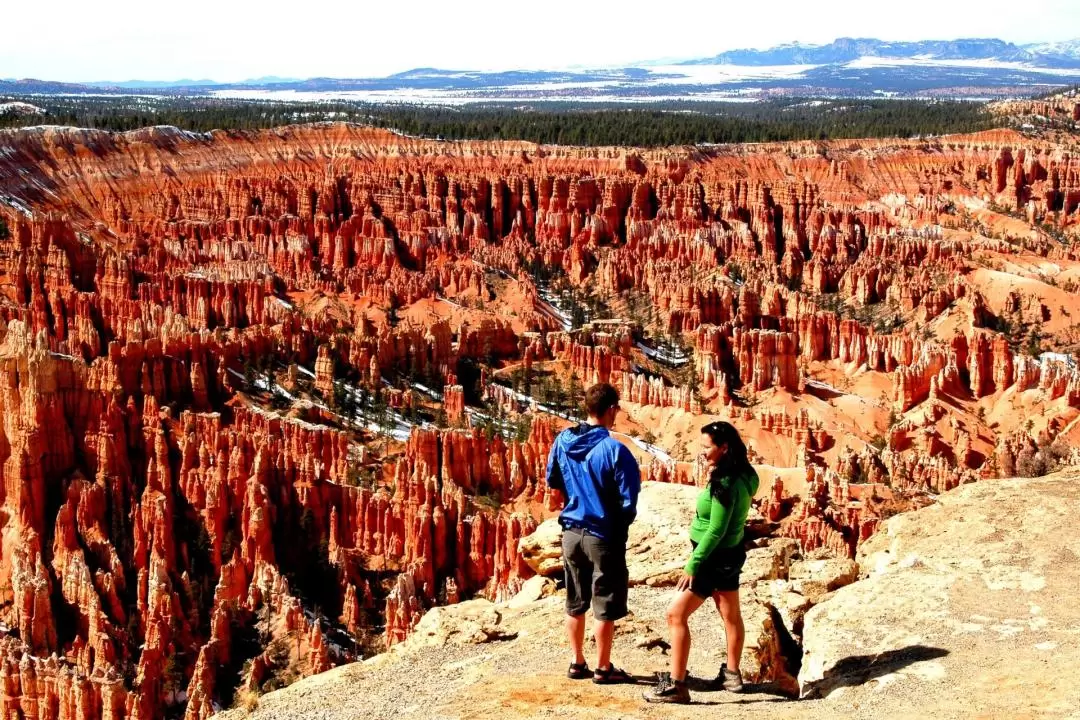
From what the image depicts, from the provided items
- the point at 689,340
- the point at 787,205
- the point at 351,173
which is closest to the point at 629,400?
the point at 689,340

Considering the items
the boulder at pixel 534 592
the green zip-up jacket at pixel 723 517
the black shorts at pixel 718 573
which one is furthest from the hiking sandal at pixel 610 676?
the boulder at pixel 534 592

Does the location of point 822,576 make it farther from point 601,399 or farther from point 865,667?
point 601,399

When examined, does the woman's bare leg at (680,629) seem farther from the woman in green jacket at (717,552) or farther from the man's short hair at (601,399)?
the man's short hair at (601,399)

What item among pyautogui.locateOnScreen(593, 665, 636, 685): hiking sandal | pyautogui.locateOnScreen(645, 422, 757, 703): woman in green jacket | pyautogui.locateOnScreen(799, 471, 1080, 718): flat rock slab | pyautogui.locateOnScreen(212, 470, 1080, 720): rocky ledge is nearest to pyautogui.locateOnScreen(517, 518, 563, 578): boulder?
Result: pyautogui.locateOnScreen(212, 470, 1080, 720): rocky ledge

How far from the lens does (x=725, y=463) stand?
1286 centimetres

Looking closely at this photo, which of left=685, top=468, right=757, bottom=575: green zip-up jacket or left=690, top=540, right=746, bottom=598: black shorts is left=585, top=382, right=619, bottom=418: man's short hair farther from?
left=690, top=540, right=746, bottom=598: black shorts

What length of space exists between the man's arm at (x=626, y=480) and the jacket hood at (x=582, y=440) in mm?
277

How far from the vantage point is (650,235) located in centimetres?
8400

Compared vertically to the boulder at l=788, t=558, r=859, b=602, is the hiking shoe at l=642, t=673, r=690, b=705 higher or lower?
higher

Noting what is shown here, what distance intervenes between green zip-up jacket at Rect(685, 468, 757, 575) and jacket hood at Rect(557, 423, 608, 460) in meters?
1.29

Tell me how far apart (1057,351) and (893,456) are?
2296cm

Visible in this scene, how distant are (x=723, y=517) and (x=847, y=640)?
3122 millimetres

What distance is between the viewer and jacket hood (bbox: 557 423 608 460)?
1315cm

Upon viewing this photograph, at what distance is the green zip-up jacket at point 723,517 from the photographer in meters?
12.9
